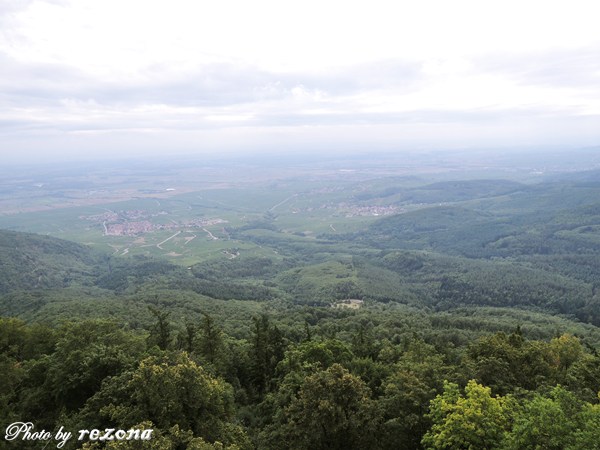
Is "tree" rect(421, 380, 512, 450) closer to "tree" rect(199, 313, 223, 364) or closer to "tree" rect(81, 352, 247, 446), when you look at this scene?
"tree" rect(81, 352, 247, 446)

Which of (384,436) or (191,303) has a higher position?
(384,436)

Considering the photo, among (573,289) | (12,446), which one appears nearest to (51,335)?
(12,446)

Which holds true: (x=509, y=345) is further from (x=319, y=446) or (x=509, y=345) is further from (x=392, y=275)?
(x=392, y=275)

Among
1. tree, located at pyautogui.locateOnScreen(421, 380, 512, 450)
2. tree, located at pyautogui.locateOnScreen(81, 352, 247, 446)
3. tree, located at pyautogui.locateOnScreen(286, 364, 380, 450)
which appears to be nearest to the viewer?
tree, located at pyautogui.locateOnScreen(421, 380, 512, 450)

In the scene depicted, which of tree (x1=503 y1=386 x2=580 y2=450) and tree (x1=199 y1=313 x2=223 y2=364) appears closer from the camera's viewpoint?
tree (x1=503 y1=386 x2=580 y2=450)

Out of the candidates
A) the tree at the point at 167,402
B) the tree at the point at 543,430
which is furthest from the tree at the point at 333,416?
the tree at the point at 543,430

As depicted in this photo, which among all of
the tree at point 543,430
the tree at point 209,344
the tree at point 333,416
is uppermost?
the tree at point 543,430

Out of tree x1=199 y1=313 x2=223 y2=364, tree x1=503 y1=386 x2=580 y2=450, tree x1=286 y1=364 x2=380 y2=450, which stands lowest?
tree x1=199 y1=313 x2=223 y2=364

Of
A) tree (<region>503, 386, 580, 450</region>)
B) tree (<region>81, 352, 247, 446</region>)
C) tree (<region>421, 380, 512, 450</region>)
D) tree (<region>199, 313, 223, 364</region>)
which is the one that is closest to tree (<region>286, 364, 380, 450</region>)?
tree (<region>421, 380, 512, 450</region>)

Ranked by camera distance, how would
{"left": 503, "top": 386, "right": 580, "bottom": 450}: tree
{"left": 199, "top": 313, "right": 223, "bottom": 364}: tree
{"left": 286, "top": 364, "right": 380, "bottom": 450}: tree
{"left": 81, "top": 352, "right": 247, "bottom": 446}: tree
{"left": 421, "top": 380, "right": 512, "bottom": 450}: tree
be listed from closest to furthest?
{"left": 503, "top": 386, "right": 580, "bottom": 450}: tree
{"left": 421, "top": 380, "right": 512, "bottom": 450}: tree
{"left": 81, "top": 352, "right": 247, "bottom": 446}: tree
{"left": 286, "top": 364, "right": 380, "bottom": 450}: tree
{"left": 199, "top": 313, "right": 223, "bottom": 364}: tree

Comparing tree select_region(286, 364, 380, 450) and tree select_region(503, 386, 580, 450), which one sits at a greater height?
tree select_region(503, 386, 580, 450)

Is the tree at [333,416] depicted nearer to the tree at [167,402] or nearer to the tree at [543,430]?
the tree at [167,402]
